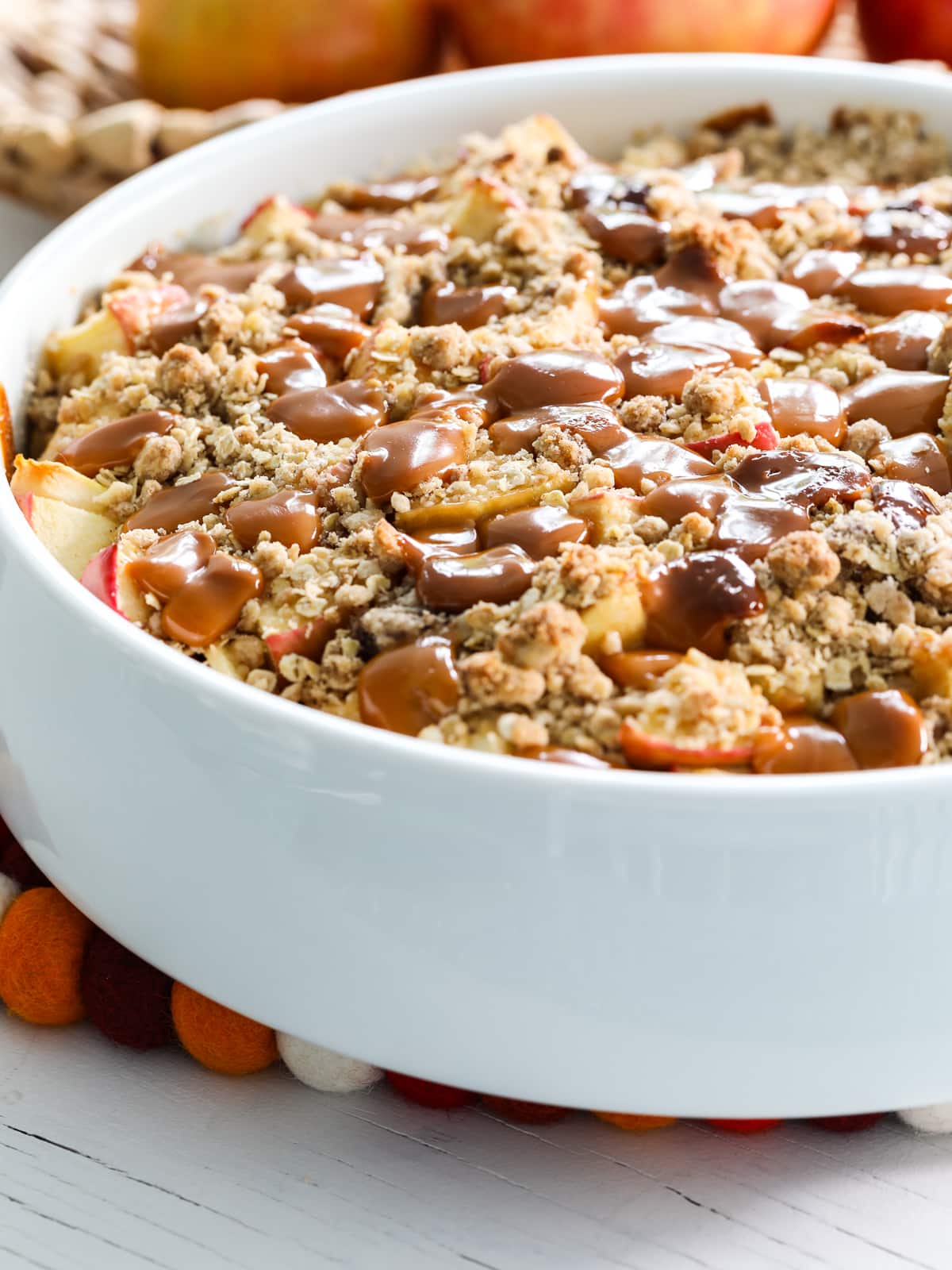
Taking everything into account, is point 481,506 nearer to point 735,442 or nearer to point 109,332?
point 735,442

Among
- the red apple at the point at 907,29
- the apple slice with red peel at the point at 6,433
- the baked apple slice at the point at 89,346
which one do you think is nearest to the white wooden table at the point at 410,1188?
the apple slice with red peel at the point at 6,433

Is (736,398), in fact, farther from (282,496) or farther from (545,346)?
(282,496)

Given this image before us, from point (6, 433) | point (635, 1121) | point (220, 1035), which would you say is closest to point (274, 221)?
point (6, 433)

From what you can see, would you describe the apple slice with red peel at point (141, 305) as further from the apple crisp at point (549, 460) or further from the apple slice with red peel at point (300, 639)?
the apple slice with red peel at point (300, 639)

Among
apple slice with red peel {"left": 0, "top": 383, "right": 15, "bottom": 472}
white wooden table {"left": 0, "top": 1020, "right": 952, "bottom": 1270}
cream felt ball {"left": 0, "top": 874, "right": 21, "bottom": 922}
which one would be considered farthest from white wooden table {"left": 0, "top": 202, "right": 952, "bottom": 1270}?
apple slice with red peel {"left": 0, "top": 383, "right": 15, "bottom": 472}

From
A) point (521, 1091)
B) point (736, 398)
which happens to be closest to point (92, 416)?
point (736, 398)

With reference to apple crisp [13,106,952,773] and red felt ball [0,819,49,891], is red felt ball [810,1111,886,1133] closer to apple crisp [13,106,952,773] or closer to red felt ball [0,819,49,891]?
apple crisp [13,106,952,773]
